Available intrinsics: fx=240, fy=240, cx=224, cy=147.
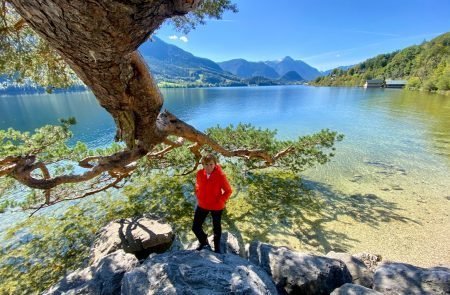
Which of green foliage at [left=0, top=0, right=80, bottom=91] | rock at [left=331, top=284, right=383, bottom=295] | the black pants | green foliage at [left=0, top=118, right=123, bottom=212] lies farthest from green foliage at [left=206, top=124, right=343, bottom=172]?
rock at [left=331, top=284, right=383, bottom=295]

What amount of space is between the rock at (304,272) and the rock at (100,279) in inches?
92.9

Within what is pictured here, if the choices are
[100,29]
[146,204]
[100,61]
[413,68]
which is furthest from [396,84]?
[100,29]

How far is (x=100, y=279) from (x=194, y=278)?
1721 millimetres

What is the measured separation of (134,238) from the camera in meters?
5.40

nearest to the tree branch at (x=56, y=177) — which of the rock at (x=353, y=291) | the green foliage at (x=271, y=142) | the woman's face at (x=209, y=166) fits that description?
the woman's face at (x=209, y=166)

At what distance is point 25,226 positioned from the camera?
738 centimetres

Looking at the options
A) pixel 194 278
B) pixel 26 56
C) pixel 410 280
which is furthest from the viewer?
pixel 26 56

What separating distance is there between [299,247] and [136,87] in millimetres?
5431

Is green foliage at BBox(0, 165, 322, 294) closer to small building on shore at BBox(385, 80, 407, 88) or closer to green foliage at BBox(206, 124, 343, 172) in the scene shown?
green foliage at BBox(206, 124, 343, 172)

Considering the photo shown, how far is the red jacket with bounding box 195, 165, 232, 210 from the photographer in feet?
12.7

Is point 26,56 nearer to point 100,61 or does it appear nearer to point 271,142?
point 100,61

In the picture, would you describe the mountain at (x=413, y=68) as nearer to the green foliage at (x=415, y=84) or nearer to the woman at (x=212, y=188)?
the green foliage at (x=415, y=84)

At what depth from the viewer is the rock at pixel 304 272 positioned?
12.4ft

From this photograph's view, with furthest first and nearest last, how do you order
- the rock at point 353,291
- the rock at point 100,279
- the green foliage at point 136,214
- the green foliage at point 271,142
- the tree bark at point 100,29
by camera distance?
the green foliage at point 271,142
the green foliage at point 136,214
the rock at point 100,279
the rock at point 353,291
the tree bark at point 100,29
